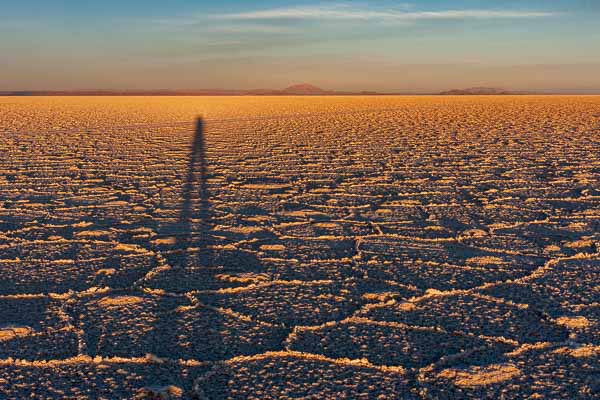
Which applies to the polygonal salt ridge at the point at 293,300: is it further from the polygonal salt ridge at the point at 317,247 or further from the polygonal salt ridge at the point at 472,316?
the polygonal salt ridge at the point at 317,247

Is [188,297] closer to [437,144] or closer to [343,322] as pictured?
[343,322]

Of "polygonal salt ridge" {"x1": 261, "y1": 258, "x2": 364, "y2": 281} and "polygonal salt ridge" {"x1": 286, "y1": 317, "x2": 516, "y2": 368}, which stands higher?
"polygonal salt ridge" {"x1": 261, "y1": 258, "x2": 364, "y2": 281}

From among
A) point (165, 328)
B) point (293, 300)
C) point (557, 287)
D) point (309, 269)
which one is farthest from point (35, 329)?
point (557, 287)

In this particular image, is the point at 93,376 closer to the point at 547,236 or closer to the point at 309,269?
the point at 309,269

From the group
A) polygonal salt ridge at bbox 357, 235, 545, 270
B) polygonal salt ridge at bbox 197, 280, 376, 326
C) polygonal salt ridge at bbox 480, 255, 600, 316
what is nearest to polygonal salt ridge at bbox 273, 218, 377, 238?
polygonal salt ridge at bbox 357, 235, 545, 270

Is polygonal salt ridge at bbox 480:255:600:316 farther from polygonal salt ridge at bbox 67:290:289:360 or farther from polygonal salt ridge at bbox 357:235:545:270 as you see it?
polygonal salt ridge at bbox 67:290:289:360

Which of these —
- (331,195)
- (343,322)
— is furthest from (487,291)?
(331,195)
